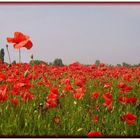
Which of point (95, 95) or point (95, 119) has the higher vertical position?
point (95, 95)

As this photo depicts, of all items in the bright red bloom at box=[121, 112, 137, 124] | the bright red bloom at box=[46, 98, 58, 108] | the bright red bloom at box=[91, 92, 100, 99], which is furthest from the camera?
the bright red bloom at box=[91, 92, 100, 99]

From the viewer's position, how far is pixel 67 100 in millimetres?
2307

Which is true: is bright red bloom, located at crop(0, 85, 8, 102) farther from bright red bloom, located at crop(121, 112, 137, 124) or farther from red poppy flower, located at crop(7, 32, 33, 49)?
bright red bloom, located at crop(121, 112, 137, 124)

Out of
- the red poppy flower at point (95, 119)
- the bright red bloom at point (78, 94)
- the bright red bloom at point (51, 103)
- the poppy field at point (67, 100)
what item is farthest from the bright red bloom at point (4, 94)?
the red poppy flower at point (95, 119)

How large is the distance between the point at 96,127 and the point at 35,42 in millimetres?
774

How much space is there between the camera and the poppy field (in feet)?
6.69

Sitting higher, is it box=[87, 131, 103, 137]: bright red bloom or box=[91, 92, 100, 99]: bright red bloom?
box=[91, 92, 100, 99]: bright red bloom

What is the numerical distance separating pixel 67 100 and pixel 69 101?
0.03m

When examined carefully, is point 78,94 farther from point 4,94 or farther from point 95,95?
point 4,94

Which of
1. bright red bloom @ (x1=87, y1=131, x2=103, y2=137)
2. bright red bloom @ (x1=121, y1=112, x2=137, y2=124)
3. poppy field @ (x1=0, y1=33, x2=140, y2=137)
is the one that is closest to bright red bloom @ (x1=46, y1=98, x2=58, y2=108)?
poppy field @ (x1=0, y1=33, x2=140, y2=137)

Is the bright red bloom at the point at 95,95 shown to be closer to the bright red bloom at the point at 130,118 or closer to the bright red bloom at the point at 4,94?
the bright red bloom at the point at 130,118

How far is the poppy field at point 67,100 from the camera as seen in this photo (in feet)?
6.69

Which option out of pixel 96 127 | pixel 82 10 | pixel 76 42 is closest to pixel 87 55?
pixel 76 42

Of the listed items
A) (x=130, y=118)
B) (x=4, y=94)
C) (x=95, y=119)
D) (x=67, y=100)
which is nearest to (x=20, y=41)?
(x=4, y=94)
